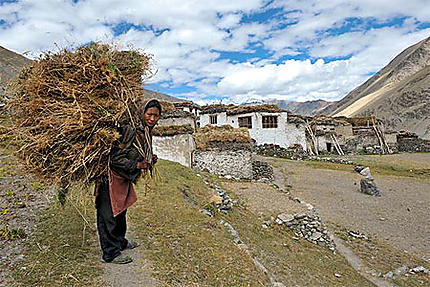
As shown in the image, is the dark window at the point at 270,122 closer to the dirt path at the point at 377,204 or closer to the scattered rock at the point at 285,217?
the dirt path at the point at 377,204

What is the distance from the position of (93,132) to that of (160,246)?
284 cm

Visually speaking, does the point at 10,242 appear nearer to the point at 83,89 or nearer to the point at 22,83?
the point at 22,83

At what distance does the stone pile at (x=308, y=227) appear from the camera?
10.7m

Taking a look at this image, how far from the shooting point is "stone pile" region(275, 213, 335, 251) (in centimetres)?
1067

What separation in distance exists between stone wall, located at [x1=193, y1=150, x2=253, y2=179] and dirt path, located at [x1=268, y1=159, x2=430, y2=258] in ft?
12.2

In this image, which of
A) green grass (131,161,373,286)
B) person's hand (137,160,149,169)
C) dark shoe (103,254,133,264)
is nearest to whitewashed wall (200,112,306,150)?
green grass (131,161,373,286)

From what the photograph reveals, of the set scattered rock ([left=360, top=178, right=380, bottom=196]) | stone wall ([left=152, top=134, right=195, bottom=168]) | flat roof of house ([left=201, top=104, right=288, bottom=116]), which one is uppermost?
flat roof of house ([left=201, top=104, right=288, bottom=116])

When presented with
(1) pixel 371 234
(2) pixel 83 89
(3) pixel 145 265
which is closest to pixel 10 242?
(3) pixel 145 265

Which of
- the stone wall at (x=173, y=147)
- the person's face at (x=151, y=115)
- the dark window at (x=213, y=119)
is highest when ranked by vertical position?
the dark window at (x=213, y=119)

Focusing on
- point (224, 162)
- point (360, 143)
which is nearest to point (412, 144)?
point (360, 143)

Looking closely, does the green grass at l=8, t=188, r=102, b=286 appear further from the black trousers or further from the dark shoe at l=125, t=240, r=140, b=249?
the dark shoe at l=125, t=240, r=140, b=249

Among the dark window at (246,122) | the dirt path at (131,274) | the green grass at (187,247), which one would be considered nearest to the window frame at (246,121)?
the dark window at (246,122)

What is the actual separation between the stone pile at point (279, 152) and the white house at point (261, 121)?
0.52 m

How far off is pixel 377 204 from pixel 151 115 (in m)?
16.1
